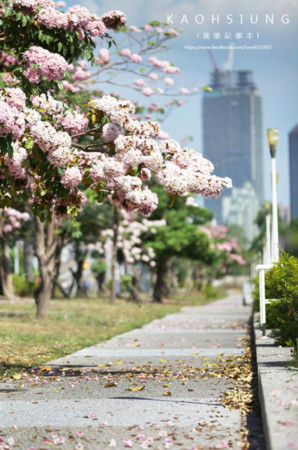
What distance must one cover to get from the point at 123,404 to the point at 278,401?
194 centimetres

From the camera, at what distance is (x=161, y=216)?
40000 millimetres

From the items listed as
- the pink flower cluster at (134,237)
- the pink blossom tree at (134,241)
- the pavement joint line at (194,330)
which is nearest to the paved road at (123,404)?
the pavement joint line at (194,330)

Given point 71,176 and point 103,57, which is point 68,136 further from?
point 103,57

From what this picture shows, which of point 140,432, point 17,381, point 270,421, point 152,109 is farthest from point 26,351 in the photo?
point 152,109

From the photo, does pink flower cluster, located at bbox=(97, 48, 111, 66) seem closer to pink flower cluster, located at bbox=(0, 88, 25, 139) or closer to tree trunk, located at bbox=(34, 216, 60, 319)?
tree trunk, located at bbox=(34, 216, 60, 319)

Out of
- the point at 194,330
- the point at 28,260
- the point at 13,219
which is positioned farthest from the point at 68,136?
the point at 28,260

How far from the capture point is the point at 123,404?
7137 mm

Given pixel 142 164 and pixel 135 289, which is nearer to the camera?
pixel 142 164

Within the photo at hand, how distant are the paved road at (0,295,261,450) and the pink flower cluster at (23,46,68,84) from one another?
3395 mm

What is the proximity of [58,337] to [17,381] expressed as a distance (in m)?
5.86

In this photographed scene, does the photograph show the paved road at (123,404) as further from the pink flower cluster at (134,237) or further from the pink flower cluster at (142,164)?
the pink flower cluster at (134,237)

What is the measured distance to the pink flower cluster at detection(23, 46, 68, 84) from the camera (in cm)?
841

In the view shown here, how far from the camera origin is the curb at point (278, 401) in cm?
476

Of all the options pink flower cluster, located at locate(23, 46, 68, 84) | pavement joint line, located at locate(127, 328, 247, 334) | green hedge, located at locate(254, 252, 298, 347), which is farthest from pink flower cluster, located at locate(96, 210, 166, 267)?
pink flower cluster, located at locate(23, 46, 68, 84)
